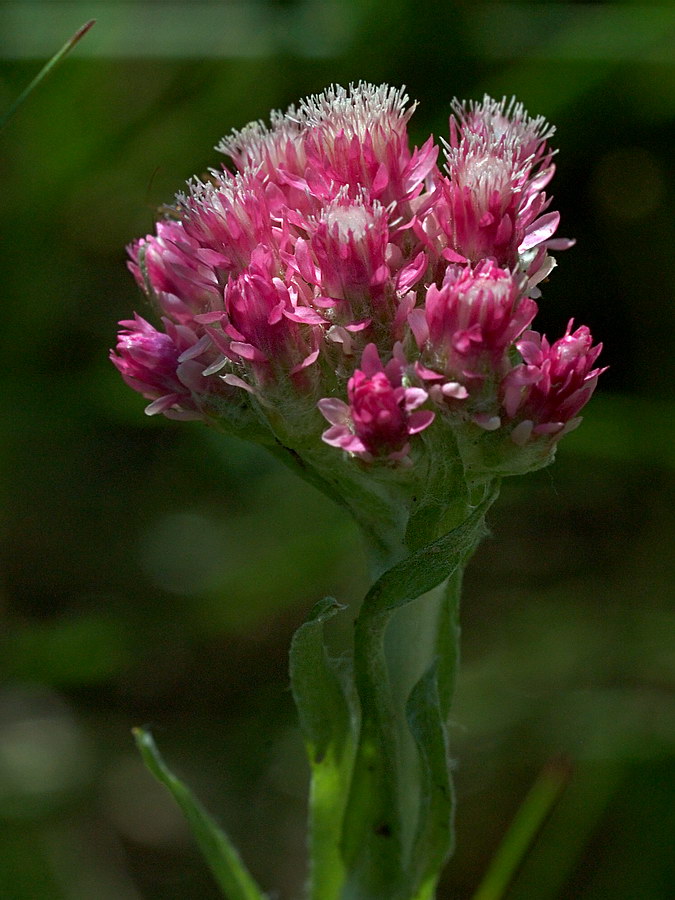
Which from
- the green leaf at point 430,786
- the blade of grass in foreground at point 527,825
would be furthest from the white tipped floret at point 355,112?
the blade of grass in foreground at point 527,825

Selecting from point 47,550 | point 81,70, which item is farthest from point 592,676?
point 81,70

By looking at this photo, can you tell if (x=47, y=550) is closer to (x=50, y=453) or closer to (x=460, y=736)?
(x=50, y=453)

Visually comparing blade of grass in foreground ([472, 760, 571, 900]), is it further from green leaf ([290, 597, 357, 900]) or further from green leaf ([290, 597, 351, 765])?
green leaf ([290, 597, 351, 765])

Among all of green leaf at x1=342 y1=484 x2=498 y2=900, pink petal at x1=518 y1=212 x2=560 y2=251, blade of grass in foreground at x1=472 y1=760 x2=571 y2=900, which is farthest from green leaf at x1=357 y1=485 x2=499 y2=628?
blade of grass in foreground at x1=472 y1=760 x2=571 y2=900

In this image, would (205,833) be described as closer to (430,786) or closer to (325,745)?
(325,745)

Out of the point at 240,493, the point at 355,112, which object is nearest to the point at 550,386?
the point at 355,112

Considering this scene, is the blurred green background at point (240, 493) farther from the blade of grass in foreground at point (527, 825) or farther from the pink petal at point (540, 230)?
the pink petal at point (540, 230)
